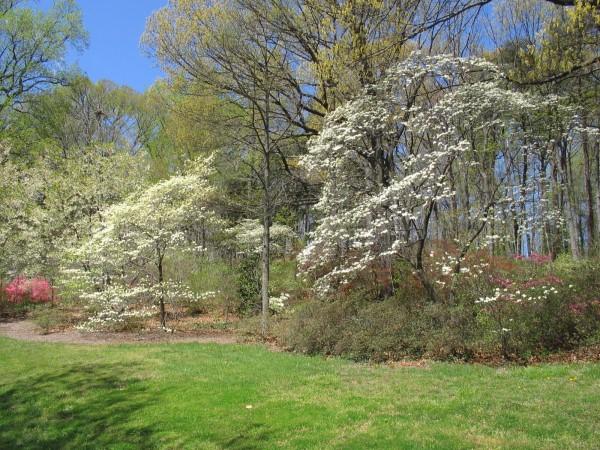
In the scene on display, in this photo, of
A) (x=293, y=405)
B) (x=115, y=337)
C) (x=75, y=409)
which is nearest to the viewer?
(x=293, y=405)

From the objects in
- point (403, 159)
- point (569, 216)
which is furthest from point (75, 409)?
point (569, 216)

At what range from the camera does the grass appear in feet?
17.4

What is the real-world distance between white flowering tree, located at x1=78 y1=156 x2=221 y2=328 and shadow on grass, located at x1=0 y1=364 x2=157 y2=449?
5.08m

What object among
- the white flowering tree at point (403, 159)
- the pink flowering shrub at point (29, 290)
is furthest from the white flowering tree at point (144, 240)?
the pink flowering shrub at point (29, 290)

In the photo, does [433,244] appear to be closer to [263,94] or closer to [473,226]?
[473,226]

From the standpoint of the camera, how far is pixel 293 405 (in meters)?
6.68

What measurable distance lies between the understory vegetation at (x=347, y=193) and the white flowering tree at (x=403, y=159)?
7 cm

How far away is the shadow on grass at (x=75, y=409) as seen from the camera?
6395mm

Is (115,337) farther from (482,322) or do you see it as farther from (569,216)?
(569,216)

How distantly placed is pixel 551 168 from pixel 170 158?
2164 centimetres

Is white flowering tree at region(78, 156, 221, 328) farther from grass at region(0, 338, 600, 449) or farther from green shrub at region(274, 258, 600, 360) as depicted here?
green shrub at region(274, 258, 600, 360)

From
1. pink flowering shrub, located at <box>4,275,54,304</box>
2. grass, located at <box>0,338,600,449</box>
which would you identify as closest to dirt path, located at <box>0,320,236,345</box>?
grass, located at <box>0,338,600,449</box>

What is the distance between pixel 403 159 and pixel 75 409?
867cm

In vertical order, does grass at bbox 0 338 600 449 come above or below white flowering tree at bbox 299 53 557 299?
below
